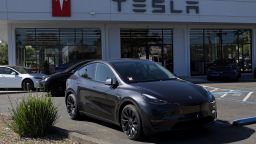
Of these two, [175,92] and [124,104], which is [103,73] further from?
[175,92]

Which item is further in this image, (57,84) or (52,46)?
(52,46)

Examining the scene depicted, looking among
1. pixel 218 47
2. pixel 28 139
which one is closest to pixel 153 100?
pixel 28 139

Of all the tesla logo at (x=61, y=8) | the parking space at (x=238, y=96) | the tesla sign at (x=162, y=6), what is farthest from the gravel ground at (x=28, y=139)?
the tesla sign at (x=162, y=6)

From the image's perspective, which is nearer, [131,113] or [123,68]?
[131,113]

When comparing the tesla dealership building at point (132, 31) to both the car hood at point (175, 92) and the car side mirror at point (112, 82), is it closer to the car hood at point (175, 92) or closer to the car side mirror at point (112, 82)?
the car side mirror at point (112, 82)

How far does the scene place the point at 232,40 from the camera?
36.0 m

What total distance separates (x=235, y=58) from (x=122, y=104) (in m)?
28.1

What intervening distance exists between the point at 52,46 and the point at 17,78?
7.07 metres

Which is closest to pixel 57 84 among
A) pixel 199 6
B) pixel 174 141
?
pixel 174 141

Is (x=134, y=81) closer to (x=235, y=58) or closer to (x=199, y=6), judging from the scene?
(x=199, y=6)

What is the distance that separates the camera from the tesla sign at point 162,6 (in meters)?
29.8

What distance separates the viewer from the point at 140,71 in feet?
32.9

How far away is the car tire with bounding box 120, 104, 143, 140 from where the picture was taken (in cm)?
877

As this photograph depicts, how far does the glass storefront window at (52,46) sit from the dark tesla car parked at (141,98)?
19488 mm
